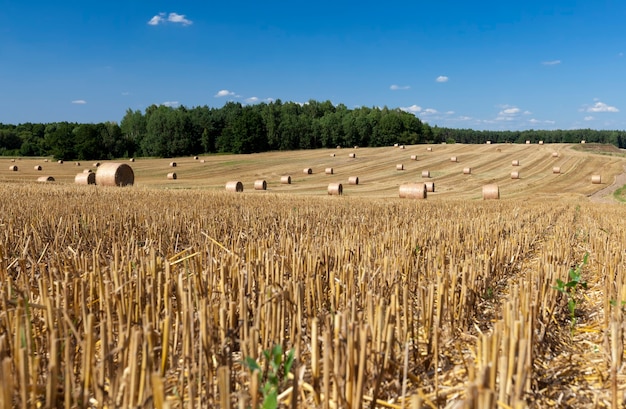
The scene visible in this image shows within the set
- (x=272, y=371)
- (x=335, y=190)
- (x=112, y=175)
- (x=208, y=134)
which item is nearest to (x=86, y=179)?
(x=112, y=175)

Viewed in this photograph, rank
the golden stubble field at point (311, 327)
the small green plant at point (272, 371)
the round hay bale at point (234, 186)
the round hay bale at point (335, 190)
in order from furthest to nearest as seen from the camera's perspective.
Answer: the round hay bale at point (234, 186) → the round hay bale at point (335, 190) → the golden stubble field at point (311, 327) → the small green plant at point (272, 371)

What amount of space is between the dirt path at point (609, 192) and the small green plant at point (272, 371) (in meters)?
27.3

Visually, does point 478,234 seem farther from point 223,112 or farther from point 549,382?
point 223,112

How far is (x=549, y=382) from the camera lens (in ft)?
9.45

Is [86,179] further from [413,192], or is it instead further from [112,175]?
[413,192]

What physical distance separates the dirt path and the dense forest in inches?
2101

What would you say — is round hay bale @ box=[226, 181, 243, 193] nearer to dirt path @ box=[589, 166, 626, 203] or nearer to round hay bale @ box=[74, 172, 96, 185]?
round hay bale @ box=[74, 172, 96, 185]

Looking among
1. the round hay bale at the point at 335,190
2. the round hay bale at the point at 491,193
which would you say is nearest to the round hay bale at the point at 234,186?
the round hay bale at the point at 335,190

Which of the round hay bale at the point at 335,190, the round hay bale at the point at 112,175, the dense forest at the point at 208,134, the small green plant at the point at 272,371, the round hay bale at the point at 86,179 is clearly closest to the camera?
the small green plant at the point at 272,371

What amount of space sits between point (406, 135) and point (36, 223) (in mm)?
89961

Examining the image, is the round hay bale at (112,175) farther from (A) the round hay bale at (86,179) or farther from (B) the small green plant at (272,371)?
(B) the small green plant at (272,371)

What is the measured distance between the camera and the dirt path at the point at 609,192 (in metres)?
27.1

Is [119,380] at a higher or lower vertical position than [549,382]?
higher

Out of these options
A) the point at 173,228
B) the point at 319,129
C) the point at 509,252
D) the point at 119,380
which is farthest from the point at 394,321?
the point at 319,129
